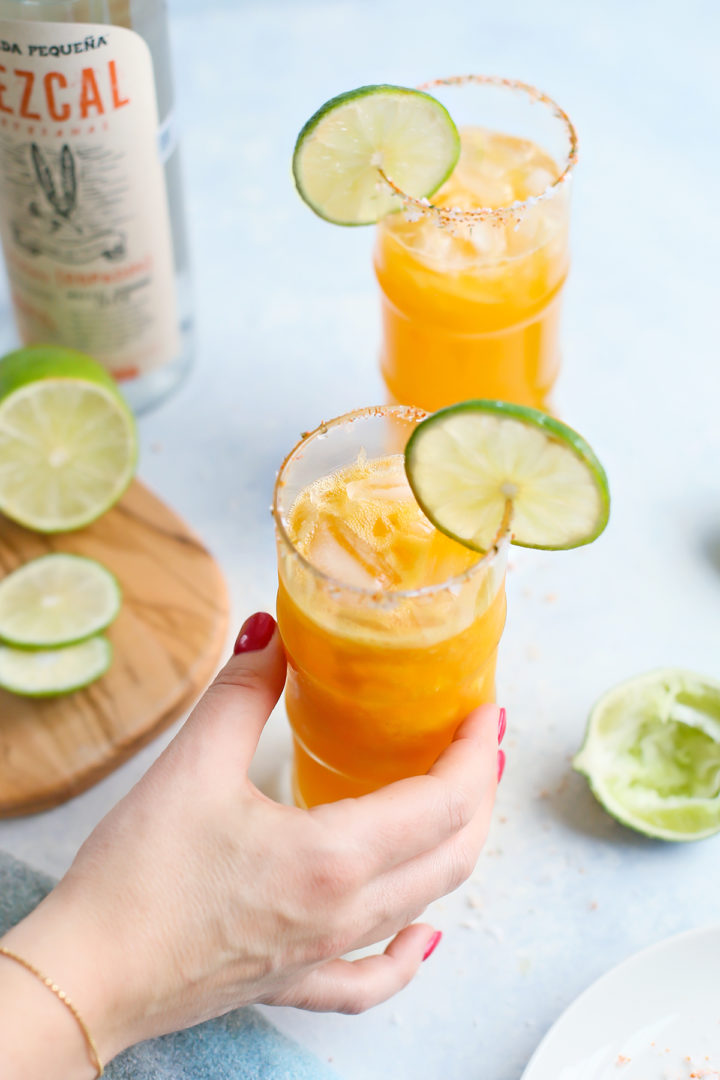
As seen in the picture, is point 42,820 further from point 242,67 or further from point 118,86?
point 242,67

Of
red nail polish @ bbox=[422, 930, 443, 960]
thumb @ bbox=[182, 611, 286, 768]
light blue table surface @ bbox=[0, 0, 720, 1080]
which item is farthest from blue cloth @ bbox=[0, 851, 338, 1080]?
thumb @ bbox=[182, 611, 286, 768]

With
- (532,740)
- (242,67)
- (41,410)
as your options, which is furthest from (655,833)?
(242,67)

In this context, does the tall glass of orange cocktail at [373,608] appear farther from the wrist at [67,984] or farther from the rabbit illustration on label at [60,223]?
the rabbit illustration on label at [60,223]

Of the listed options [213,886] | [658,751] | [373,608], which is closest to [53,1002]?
[213,886]

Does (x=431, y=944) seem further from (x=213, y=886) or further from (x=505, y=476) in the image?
(x=505, y=476)

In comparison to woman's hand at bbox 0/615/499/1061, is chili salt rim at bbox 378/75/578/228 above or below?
above

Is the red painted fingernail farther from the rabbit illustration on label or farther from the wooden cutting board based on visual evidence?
the rabbit illustration on label
